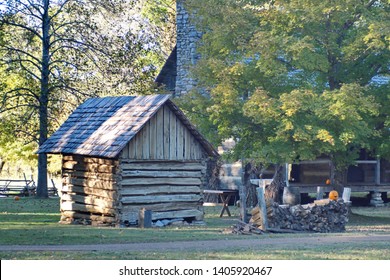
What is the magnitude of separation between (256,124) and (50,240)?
12265 mm

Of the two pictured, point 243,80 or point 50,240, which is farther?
point 243,80

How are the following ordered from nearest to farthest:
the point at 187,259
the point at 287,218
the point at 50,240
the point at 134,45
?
the point at 187,259
the point at 50,240
the point at 287,218
the point at 134,45

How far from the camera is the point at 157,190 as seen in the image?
27156 millimetres

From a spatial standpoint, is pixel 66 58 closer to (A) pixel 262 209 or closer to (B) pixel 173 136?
(B) pixel 173 136

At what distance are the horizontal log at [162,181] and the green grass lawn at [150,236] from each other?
142 centimetres

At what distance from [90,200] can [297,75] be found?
340 inches

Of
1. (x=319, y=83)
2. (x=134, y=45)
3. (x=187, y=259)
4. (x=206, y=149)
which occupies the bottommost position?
(x=187, y=259)

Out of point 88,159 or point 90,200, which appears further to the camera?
point 88,159

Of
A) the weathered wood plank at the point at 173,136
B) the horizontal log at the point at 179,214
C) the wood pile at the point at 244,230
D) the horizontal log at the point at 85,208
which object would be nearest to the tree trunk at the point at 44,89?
the horizontal log at the point at 85,208

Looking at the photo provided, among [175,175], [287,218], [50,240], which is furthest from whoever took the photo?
[175,175]

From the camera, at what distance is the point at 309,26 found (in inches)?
1205

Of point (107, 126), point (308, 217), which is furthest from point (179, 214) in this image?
point (308, 217)

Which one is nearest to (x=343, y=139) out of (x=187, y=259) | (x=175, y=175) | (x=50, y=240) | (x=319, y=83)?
(x=319, y=83)

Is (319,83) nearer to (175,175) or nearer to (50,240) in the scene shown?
(175,175)
